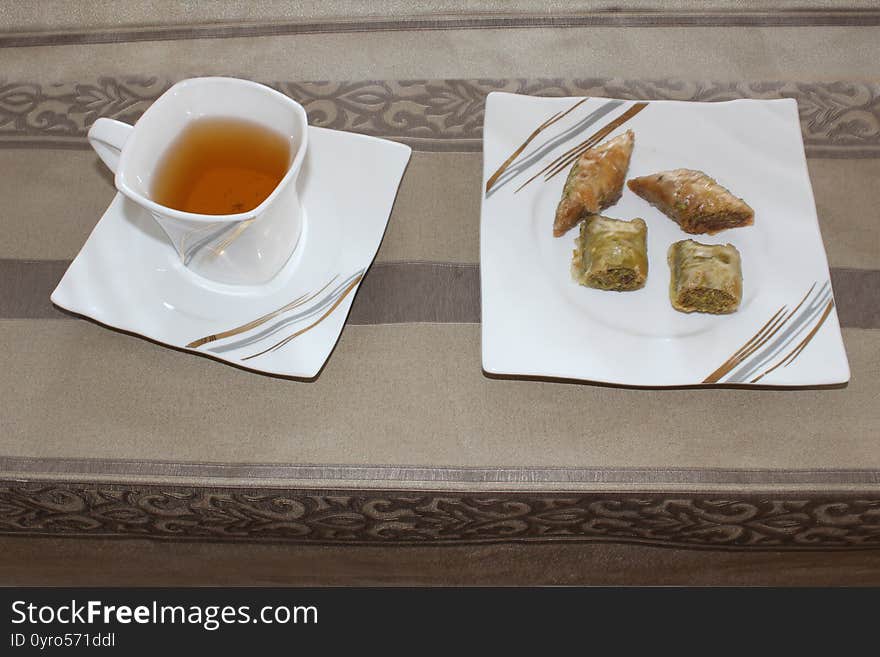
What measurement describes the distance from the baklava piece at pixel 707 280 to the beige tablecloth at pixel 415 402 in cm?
9

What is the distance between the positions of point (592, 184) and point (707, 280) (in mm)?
158

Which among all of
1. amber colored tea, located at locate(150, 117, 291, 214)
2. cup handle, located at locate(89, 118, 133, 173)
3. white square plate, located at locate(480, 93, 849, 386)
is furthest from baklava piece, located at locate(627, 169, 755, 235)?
cup handle, located at locate(89, 118, 133, 173)

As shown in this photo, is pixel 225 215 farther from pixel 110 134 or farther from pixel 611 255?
pixel 611 255

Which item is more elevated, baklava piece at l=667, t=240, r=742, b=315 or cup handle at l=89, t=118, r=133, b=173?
cup handle at l=89, t=118, r=133, b=173

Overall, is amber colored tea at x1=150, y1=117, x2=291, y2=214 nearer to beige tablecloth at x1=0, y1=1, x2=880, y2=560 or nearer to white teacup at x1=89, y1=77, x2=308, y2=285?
white teacup at x1=89, y1=77, x2=308, y2=285

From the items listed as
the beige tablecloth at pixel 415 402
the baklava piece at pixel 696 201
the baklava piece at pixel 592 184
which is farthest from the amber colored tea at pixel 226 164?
the baklava piece at pixel 696 201

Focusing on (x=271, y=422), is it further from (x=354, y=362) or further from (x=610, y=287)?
(x=610, y=287)

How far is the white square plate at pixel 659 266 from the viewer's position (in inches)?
31.1

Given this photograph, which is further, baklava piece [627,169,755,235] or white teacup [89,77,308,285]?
baklava piece [627,169,755,235]

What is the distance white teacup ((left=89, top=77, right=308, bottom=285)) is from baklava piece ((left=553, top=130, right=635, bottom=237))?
28cm

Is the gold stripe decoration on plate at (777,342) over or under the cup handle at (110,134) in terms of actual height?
under

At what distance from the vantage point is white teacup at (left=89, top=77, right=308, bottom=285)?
75 cm

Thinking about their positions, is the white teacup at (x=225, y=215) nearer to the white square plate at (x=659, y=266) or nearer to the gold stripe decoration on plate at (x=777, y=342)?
the white square plate at (x=659, y=266)

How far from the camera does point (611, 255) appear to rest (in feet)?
2.67
